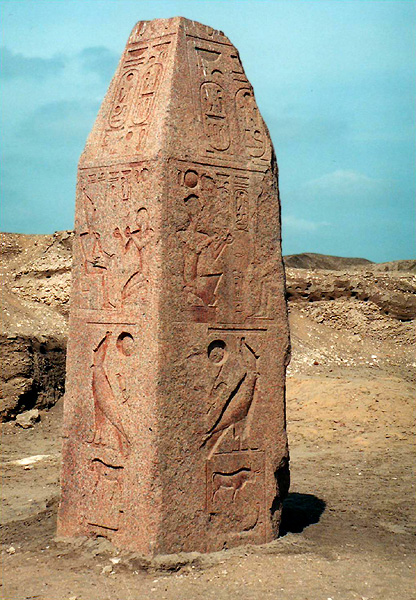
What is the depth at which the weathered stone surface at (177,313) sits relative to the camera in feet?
15.3

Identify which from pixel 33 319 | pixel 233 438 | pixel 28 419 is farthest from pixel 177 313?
pixel 33 319

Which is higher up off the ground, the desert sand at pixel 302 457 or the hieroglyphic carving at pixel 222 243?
the hieroglyphic carving at pixel 222 243

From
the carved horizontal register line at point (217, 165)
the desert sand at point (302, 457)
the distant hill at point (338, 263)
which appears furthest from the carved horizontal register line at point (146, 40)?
the distant hill at point (338, 263)

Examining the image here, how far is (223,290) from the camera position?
195 inches

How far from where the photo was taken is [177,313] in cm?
470

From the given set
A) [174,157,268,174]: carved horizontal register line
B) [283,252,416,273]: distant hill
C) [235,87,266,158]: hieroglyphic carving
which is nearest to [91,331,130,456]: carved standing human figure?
[174,157,268,174]: carved horizontal register line

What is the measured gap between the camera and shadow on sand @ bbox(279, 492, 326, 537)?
5.53 metres

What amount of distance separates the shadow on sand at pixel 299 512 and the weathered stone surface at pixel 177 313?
0.42 m

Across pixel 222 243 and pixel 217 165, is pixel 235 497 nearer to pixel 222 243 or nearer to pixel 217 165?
pixel 222 243

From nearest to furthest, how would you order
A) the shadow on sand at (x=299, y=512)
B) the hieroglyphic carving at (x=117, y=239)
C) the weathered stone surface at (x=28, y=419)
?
the hieroglyphic carving at (x=117, y=239)
the shadow on sand at (x=299, y=512)
the weathered stone surface at (x=28, y=419)

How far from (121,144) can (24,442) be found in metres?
5.58

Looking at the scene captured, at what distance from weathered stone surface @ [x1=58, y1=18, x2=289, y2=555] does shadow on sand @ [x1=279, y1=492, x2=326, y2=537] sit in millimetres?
424

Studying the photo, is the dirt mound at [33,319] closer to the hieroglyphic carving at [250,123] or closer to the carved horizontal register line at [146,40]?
the carved horizontal register line at [146,40]

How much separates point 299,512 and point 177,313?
2300 mm
